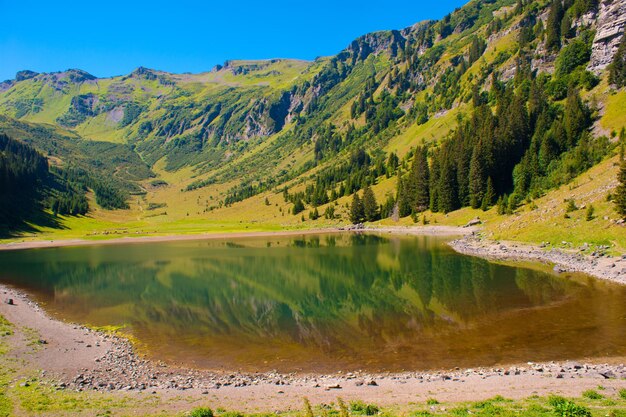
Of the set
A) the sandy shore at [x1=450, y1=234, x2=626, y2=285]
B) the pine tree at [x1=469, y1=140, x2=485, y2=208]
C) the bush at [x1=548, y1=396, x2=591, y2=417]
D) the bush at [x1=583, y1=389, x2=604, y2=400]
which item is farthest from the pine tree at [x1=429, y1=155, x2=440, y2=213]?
the bush at [x1=548, y1=396, x2=591, y2=417]

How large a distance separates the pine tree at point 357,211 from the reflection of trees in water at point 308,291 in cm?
6497

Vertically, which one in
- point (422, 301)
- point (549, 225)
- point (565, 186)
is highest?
point (565, 186)

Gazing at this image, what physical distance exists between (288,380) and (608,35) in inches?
6148

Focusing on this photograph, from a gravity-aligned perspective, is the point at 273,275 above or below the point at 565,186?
below

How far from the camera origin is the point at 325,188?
19975 centimetres

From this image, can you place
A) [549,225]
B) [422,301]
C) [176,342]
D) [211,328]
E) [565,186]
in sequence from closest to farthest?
[176,342]
[211,328]
[422,301]
[549,225]
[565,186]

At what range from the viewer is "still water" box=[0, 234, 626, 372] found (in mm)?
26109

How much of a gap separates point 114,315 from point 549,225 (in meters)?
66.3

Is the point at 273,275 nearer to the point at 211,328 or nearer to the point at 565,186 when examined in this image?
the point at 211,328

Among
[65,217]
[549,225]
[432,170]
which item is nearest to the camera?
[549,225]

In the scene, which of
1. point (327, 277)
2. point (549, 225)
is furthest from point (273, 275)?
point (549, 225)

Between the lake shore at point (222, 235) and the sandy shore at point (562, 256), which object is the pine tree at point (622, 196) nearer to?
the sandy shore at point (562, 256)

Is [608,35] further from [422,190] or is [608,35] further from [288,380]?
[288,380]

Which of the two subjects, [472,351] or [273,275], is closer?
[472,351]
